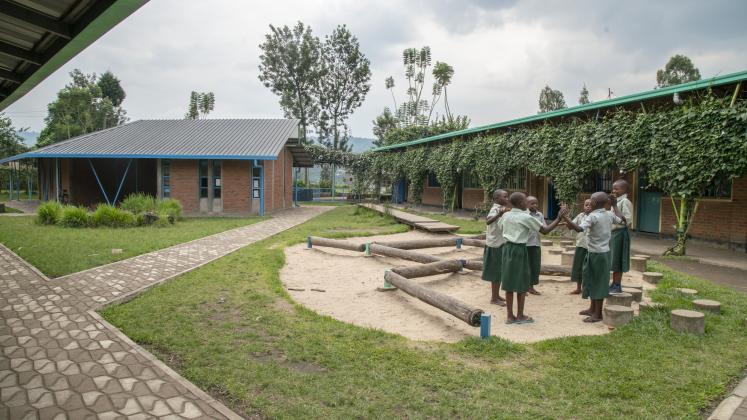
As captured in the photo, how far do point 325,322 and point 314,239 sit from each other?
584 centimetres

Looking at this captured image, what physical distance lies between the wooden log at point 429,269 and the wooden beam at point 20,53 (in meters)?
5.07

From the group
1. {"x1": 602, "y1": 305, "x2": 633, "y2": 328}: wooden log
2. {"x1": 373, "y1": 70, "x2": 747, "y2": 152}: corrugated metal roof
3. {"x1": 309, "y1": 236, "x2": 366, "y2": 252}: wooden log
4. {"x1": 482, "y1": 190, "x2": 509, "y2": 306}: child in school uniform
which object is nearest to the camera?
{"x1": 602, "y1": 305, "x2": 633, "y2": 328}: wooden log

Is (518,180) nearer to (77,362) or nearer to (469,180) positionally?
(469,180)

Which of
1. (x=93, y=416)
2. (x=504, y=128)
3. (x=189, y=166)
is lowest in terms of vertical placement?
(x=93, y=416)

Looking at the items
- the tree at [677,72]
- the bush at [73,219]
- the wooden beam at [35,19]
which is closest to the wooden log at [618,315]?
the wooden beam at [35,19]

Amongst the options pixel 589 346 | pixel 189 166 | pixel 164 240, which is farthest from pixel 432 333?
pixel 189 166

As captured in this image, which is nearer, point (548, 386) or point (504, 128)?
point (548, 386)

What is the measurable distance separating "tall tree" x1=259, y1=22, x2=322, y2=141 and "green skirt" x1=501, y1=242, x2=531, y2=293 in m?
46.0

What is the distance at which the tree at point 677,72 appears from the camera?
132 ft

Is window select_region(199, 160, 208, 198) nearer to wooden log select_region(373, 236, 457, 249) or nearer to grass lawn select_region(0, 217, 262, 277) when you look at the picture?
grass lawn select_region(0, 217, 262, 277)

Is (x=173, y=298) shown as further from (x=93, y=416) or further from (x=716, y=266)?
(x=716, y=266)

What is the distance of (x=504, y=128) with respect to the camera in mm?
16844

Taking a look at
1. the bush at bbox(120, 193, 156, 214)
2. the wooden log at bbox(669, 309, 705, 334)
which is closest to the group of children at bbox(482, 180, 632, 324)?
the wooden log at bbox(669, 309, 705, 334)

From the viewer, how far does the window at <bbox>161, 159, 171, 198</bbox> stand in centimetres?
2102
